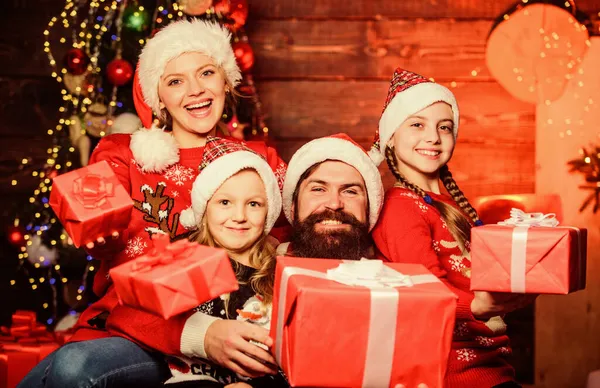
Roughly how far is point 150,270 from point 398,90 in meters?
1.39

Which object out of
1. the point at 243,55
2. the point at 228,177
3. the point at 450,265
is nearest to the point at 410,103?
the point at 450,265

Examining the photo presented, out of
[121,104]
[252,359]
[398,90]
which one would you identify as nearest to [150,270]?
[252,359]

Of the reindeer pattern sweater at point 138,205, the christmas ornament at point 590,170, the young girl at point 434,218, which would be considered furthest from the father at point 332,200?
the christmas ornament at point 590,170

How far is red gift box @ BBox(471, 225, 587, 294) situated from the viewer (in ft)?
6.61

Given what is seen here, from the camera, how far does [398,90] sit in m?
2.97

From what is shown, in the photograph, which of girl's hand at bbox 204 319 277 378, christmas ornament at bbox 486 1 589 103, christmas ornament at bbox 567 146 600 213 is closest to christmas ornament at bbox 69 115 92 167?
girl's hand at bbox 204 319 277 378

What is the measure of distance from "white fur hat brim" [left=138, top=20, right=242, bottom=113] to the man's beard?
817 millimetres

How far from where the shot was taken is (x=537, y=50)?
148 inches

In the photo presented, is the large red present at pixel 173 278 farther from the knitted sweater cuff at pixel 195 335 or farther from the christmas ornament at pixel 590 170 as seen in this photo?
the christmas ornament at pixel 590 170

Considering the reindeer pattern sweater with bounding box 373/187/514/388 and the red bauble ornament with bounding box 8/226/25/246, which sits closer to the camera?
the reindeer pattern sweater with bounding box 373/187/514/388

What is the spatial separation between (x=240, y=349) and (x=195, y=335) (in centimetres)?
18

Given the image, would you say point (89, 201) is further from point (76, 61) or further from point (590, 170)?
point (590, 170)

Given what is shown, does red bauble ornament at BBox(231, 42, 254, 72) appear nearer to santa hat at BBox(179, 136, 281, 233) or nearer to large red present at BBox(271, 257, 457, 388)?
santa hat at BBox(179, 136, 281, 233)

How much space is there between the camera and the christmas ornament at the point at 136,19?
3.56 meters
